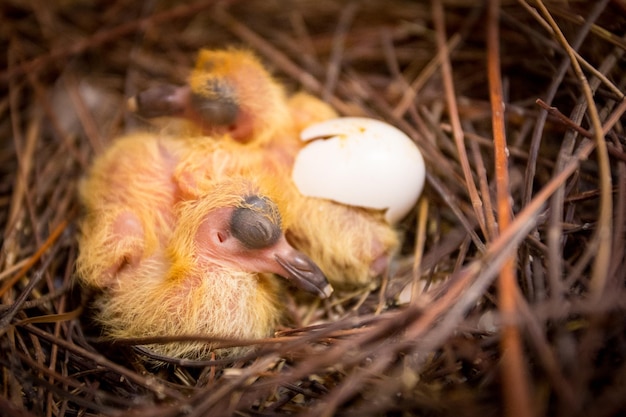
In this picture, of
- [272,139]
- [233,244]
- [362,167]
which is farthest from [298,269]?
[272,139]

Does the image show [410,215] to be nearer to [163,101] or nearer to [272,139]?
[272,139]

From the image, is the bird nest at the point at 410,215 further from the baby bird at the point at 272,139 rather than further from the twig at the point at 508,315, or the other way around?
the baby bird at the point at 272,139

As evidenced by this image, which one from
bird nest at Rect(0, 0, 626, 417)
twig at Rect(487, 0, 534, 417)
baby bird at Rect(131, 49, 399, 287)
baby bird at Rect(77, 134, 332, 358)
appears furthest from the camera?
baby bird at Rect(131, 49, 399, 287)

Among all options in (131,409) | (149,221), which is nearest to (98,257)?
(149,221)

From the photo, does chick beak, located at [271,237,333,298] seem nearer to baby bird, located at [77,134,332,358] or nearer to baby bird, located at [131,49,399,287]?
baby bird, located at [77,134,332,358]

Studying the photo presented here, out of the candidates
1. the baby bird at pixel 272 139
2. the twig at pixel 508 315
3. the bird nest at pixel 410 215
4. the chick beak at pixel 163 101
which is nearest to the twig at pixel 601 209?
the bird nest at pixel 410 215

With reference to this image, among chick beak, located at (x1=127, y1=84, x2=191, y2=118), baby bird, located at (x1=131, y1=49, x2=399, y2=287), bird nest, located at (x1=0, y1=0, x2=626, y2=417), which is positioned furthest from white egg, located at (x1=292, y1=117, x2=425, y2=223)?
chick beak, located at (x1=127, y1=84, x2=191, y2=118)
